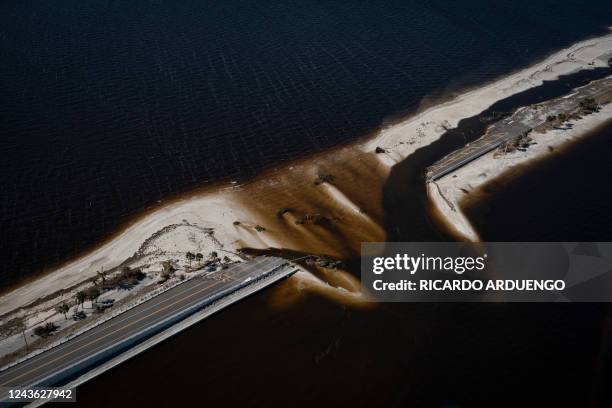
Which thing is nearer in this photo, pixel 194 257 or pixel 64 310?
pixel 64 310

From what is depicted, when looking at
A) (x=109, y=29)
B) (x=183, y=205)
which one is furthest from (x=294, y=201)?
(x=109, y=29)

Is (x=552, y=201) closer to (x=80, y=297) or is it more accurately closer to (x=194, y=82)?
(x=80, y=297)

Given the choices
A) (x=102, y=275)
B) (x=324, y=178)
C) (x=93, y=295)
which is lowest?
(x=93, y=295)

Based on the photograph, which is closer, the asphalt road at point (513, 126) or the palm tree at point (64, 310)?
the palm tree at point (64, 310)

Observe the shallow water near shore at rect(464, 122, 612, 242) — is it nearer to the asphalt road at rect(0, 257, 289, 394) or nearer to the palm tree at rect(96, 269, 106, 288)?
the asphalt road at rect(0, 257, 289, 394)

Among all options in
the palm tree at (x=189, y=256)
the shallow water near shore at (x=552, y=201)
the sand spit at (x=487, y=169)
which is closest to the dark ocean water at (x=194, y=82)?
the palm tree at (x=189, y=256)

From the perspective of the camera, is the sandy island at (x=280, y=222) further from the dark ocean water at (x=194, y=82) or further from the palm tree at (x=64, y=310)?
the dark ocean water at (x=194, y=82)

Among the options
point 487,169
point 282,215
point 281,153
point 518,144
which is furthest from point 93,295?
point 518,144
